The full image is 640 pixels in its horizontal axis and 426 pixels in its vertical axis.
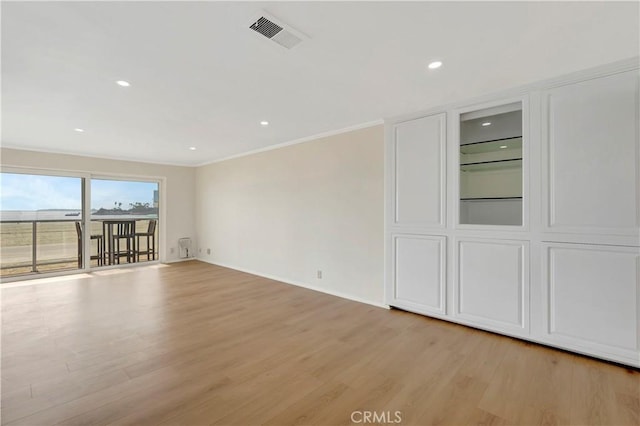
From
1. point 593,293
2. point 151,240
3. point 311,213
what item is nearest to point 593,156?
point 593,293

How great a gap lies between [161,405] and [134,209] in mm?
5843

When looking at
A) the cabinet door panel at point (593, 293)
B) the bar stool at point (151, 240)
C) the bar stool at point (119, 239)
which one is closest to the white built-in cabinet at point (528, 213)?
the cabinet door panel at point (593, 293)

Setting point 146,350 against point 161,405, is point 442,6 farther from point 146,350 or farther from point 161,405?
point 146,350

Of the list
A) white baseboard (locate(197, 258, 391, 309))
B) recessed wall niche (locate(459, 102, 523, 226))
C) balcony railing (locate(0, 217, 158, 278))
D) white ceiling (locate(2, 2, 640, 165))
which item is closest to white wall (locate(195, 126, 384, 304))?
white baseboard (locate(197, 258, 391, 309))

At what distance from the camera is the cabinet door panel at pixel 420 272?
3207mm

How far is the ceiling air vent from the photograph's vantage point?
69.2 inches

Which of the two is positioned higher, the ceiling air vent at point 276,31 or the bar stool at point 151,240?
the ceiling air vent at point 276,31

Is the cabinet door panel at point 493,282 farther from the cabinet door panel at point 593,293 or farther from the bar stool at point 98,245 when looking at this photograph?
the bar stool at point 98,245

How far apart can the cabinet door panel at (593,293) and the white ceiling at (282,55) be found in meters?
1.60

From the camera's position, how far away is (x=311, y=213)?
454cm

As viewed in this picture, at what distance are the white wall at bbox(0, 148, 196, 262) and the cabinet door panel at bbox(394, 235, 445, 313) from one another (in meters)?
5.65

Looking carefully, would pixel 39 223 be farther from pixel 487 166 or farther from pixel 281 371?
pixel 487 166

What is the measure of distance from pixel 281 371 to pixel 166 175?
20.0 ft

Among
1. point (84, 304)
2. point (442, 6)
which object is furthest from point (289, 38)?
point (84, 304)
